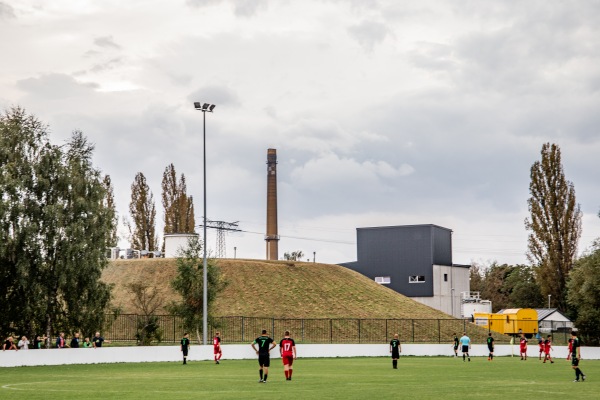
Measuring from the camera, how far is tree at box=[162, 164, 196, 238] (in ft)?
325

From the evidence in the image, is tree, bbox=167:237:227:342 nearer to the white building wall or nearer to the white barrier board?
the white barrier board

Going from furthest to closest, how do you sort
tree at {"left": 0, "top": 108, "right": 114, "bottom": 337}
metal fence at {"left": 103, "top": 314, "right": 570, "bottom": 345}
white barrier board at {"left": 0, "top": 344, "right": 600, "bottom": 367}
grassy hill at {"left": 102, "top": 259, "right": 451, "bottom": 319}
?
grassy hill at {"left": 102, "top": 259, "right": 451, "bottom": 319} < metal fence at {"left": 103, "top": 314, "right": 570, "bottom": 345} < tree at {"left": 0, "top": 108, "right": 114, "bottom": 337} < white barrier board at {"left": 0, "top": 344, "right": 600, "bottom": 367}

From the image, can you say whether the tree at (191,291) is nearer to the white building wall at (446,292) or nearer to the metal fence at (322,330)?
the metal fence at (322,330)

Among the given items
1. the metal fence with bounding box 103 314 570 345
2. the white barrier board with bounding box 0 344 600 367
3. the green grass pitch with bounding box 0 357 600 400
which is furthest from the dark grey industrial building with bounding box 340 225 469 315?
the green grass pitch with bounding box 0 357 600 400

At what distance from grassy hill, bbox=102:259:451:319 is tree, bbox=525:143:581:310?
15916 millimetres

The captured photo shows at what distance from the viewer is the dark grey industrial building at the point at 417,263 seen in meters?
105

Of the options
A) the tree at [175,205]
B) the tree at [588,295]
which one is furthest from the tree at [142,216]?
the tree at [588,295]

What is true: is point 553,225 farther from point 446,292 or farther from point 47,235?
point 47,235

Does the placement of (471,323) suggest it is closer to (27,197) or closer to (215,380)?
(27,197)

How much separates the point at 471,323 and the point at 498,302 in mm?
50842

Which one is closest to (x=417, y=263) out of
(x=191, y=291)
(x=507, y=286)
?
(x=507, y=286)

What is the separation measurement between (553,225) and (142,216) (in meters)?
48.9

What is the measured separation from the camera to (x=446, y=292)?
349 ft

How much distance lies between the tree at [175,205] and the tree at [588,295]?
156ft
